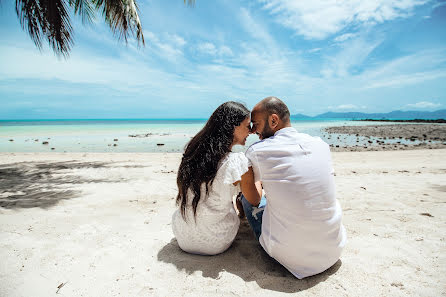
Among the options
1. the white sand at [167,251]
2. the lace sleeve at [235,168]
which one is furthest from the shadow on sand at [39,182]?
the lace sleeve at [235,168]

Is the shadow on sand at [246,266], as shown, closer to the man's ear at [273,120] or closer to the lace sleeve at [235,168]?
the lace sleeve at [235,168]

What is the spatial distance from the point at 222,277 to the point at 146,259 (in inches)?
32.9

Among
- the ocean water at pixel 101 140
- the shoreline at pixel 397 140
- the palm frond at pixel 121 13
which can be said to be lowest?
the ocean water at pixel 101 140

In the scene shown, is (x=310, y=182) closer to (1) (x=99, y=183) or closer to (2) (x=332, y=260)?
(2) (x=332, y=260)

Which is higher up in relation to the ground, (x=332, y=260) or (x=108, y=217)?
Result: (x=332, y=260)

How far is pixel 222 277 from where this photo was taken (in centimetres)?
204

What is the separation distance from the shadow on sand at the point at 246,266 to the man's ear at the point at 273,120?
1.30m

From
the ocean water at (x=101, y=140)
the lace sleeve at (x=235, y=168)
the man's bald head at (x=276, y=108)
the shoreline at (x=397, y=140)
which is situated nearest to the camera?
the lace sleeve at (x=235, y=168)

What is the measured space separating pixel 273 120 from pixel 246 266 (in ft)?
4.54

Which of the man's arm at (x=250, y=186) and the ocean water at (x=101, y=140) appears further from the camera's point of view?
the ocean water at (x=101, y=140)

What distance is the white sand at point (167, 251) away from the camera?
1922mm

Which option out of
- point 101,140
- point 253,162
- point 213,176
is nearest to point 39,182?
point 213,176

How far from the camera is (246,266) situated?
2197 mm

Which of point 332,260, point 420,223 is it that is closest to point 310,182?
point 332,260
